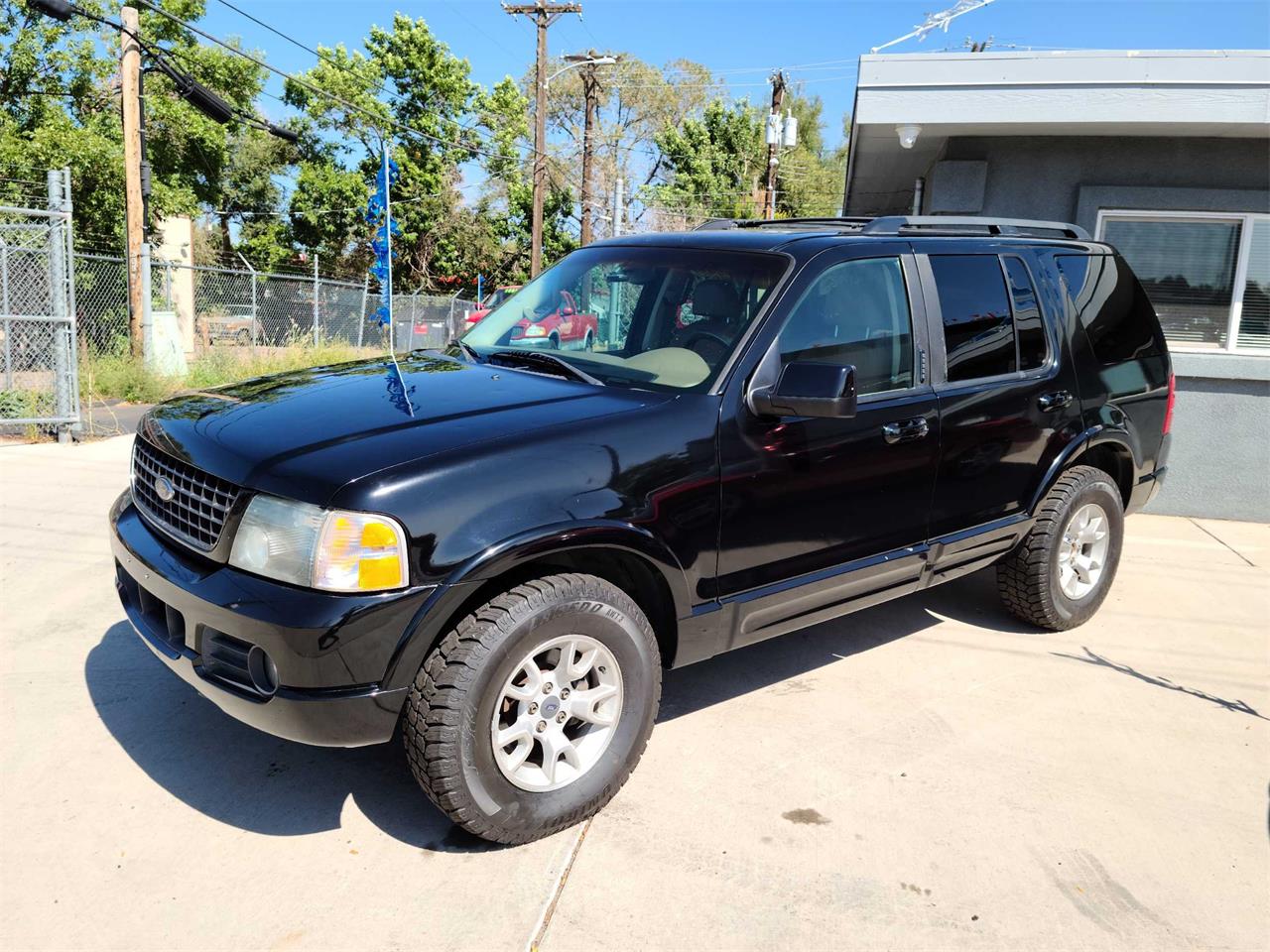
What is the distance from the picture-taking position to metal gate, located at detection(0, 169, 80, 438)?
8.92 meters

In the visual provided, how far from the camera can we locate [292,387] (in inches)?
143

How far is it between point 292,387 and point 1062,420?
3.50 meters

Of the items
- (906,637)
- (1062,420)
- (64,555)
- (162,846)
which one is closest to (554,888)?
(162,846)

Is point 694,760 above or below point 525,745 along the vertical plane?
below

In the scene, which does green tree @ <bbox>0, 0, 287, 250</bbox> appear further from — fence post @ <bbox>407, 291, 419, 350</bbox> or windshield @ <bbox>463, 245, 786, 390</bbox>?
windshield @ <bbox>463, 245, 786, 390</bbox>

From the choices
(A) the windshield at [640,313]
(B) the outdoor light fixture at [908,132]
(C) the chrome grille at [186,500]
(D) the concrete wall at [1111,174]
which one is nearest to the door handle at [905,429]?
(A) the windshield at [640,313]

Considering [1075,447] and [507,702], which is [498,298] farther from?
[1075,447]

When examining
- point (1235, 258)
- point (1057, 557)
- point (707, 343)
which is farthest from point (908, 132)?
point (707, 343)

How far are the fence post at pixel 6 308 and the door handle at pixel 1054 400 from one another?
8.82 meters

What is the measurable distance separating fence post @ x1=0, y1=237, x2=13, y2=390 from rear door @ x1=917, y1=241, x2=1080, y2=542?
27.7 ft

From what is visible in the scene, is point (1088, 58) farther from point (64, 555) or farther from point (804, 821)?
point (64, 555)

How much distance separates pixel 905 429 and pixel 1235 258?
5643 mm

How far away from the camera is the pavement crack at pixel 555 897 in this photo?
2648 mm

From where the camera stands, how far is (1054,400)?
15.2ft
